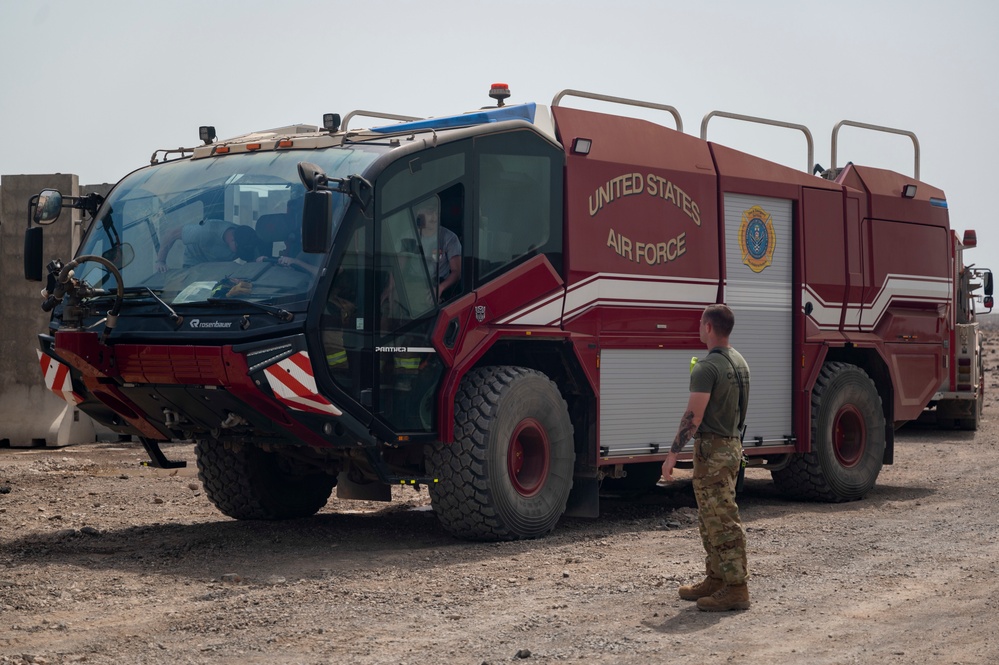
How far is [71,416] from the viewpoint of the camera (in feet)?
56.9

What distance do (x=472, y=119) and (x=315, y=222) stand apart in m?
2.17

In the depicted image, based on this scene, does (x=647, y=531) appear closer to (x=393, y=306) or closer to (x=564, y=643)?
(x=393, y=306)

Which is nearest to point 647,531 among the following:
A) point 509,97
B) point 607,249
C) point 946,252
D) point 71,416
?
point 607,249

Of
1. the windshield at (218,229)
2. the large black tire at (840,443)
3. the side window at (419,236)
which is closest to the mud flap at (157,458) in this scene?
the windshield at (218,229)

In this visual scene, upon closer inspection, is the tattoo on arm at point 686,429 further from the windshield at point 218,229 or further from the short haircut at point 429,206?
the short haircut at point 429,206

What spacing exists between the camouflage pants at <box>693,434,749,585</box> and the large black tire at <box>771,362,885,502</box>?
220 inches

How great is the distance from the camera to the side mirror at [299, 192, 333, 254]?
847cm

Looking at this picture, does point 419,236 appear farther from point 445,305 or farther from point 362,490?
point 362,490

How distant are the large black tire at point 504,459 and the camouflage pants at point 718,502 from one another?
2.31 m

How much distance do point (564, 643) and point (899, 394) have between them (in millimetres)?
8404

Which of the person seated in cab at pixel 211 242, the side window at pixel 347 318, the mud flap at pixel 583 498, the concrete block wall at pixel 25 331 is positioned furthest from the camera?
the concrete block wall at pixel 25 331

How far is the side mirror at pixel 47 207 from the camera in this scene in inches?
374

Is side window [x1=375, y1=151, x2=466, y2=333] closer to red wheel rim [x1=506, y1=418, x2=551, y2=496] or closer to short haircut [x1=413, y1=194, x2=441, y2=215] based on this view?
short haircut [x1=413, y1=194, x2=441, y2=215]

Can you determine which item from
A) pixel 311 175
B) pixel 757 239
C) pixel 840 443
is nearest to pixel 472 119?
pixel 311 175
